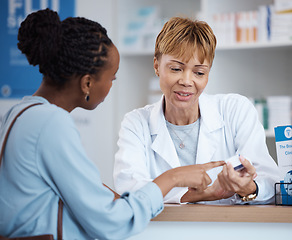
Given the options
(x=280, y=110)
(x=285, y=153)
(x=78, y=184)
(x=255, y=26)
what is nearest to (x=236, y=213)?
(x=285, y=153)

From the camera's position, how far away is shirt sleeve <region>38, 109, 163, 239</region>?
1.02 metres

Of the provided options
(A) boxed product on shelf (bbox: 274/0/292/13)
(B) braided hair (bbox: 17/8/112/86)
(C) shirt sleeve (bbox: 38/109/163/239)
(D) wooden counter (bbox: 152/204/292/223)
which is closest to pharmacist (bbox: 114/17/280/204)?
(D) wooden counter (bbox: 152/204/292/223)

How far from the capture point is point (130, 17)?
11.1ft

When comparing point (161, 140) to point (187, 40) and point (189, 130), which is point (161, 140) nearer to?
point (189, 130)

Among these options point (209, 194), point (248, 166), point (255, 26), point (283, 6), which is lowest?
point (209, 194)

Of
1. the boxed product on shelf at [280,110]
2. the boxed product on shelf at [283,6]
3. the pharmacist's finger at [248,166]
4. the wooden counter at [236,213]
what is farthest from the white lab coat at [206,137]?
the boxed product on shelf at [283,6]

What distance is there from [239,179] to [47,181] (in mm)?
673

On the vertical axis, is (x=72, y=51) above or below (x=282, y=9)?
below

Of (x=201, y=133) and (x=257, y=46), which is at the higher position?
(x=257, y=46)

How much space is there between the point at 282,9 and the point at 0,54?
2186 mm

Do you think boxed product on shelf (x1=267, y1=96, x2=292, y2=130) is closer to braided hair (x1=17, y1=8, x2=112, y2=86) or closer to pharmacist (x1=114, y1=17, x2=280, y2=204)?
pharmacist (x1=114, y1=17, x2=280, y2=204)

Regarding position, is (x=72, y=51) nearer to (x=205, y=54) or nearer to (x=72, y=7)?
(x=205, y=54)

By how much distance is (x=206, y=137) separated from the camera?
1.87 meters

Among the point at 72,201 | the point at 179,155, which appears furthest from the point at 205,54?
the point at 72,201
